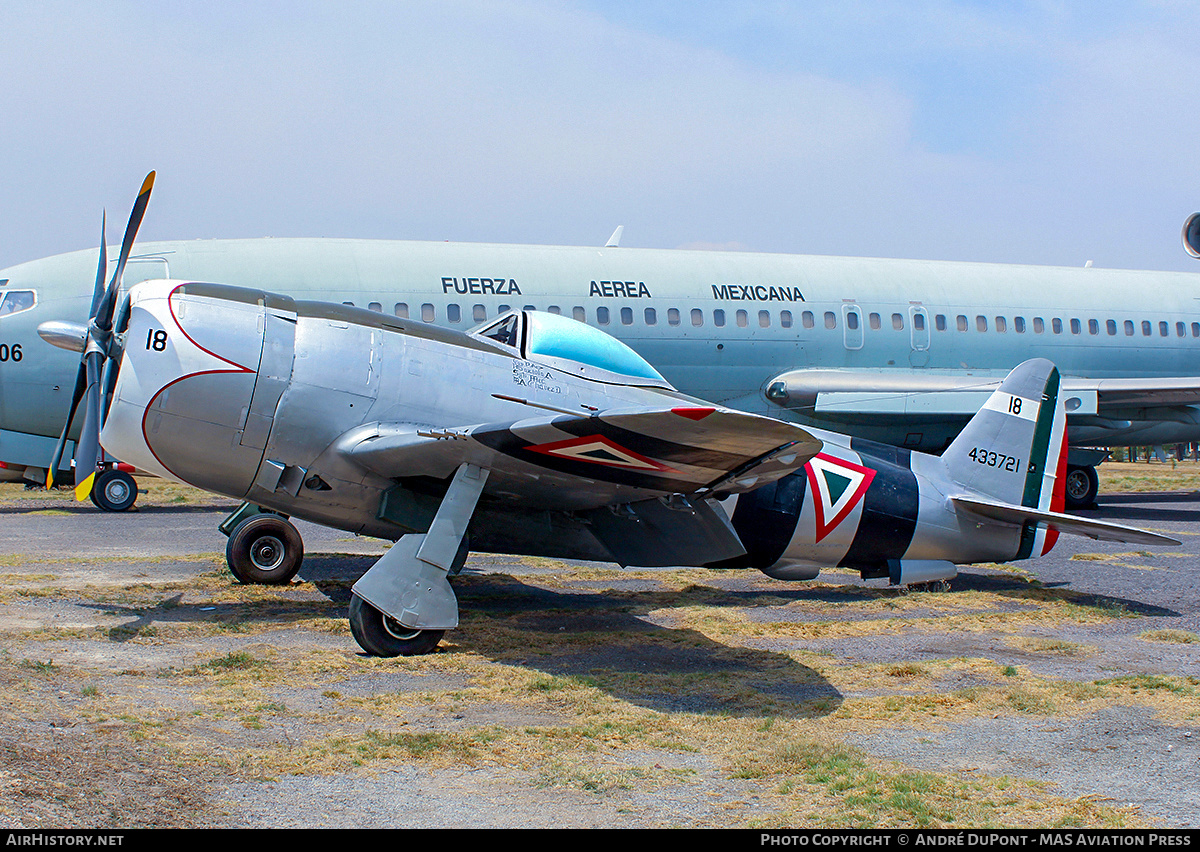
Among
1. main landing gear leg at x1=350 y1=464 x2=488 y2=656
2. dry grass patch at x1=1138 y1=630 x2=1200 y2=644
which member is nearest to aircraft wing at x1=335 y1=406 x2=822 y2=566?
main landing gear leg at x1=350 y1=464 x2=488 y2=656

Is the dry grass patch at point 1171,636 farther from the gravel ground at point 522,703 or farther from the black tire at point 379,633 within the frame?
the black tire at point 379,633

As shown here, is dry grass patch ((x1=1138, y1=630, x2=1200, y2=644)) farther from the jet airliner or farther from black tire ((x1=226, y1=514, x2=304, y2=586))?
the jet airliner

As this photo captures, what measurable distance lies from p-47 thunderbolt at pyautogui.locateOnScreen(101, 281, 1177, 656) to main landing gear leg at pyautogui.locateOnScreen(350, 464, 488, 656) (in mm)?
13

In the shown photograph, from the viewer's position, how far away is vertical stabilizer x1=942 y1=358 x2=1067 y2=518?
9828mm

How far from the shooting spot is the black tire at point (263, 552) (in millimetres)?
9633

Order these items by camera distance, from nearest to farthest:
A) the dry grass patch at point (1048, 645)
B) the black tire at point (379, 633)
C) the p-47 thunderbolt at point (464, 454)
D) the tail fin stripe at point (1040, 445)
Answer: the p-47 thunderbolt at point (464, 454) → the black tire at point (379, 633) → the dry grass patch at point (1048, 645) → the tail fin stripe at point (1040, 445)

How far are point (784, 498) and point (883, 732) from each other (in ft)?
10.8

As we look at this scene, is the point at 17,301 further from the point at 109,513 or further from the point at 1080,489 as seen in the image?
the point at 1080,489

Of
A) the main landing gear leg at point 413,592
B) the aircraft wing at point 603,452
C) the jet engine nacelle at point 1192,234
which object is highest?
the jet engine nacelle at point 1192,234

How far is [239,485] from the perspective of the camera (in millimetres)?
7699

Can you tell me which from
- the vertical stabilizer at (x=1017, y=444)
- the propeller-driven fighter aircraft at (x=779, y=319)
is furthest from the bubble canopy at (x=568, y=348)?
the propeller-driven fighter aircraft at (x=779, y=319)

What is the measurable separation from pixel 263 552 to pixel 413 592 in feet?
11.3

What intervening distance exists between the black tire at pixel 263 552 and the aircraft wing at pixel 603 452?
2.50m
